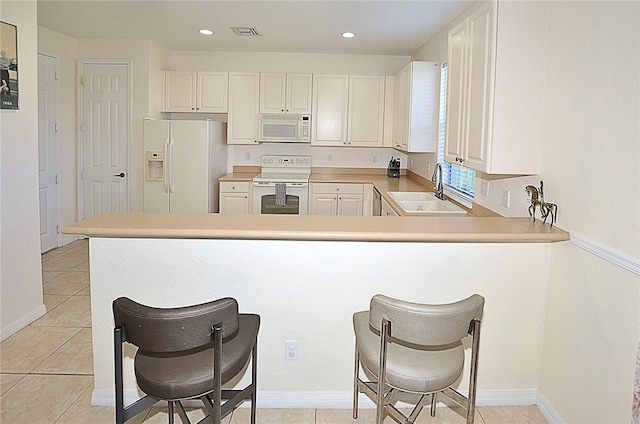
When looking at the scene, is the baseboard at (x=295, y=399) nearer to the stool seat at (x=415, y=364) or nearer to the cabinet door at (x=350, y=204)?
the stool seat at (x=415, y=364)

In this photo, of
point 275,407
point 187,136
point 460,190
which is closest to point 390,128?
point 460,190

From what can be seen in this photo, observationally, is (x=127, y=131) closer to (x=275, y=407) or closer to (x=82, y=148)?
(x=82, y=148)

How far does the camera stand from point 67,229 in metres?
2.43

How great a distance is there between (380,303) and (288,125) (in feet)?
15.5

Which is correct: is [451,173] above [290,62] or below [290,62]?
below

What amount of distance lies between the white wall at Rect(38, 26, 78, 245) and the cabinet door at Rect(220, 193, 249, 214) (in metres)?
1.88

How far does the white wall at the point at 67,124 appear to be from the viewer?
239 inches

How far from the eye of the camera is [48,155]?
602 cm

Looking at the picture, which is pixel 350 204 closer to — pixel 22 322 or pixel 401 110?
pixel 401 110

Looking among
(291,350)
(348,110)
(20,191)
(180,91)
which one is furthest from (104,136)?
(291,350)

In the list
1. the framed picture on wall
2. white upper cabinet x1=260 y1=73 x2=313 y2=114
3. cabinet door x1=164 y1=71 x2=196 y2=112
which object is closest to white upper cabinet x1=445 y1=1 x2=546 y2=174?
the framed picture on wall

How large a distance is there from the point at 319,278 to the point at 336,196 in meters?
3.65

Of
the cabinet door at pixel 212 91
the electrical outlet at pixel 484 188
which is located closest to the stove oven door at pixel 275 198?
the cabinet door at pixel 212 91

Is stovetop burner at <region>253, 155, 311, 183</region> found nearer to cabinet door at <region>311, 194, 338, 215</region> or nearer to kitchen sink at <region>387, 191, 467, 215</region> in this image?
cabinet door at <region>311, 194, 338, 215</region>
